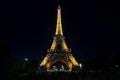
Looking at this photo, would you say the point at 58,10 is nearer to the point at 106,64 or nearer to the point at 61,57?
the point at 61,57

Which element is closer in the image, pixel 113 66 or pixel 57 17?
pixel 113 66

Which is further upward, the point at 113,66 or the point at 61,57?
the point at 61,57

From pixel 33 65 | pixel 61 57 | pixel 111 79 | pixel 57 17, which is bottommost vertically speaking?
pixel 111 79

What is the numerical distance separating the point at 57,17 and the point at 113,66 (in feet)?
60.6

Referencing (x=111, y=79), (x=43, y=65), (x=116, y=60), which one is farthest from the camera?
(x=43, y=65)

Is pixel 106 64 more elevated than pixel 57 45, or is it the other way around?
pixel 57 45

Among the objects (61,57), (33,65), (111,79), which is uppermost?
(61,57)

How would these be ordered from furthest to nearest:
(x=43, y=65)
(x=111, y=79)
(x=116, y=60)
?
(x=43, y=65) → (x=116, y=60) → (x=111, y=79)

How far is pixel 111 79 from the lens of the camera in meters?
24.0

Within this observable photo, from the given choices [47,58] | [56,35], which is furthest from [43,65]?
[56,35]

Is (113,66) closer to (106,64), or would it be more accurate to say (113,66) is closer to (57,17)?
(106,64)

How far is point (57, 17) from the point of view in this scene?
7025 cm

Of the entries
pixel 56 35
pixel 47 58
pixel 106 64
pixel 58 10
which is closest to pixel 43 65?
pixel 47 58

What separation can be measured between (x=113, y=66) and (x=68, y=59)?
53.1 ft
